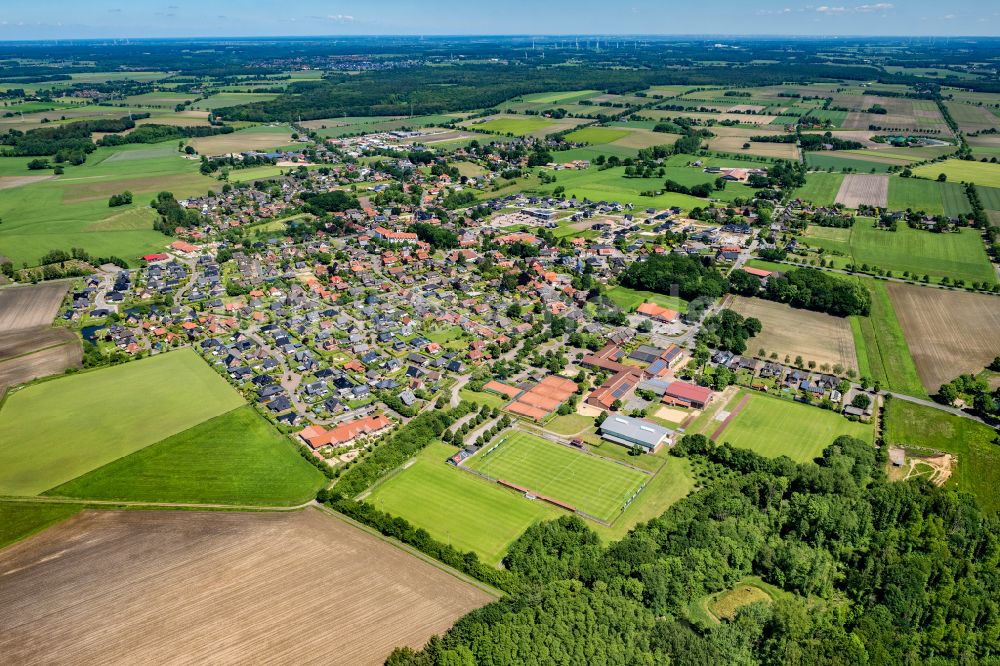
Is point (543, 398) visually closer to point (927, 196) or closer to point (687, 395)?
point (687, 395)

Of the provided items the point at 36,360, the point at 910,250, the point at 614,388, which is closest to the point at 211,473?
the point at 36,360

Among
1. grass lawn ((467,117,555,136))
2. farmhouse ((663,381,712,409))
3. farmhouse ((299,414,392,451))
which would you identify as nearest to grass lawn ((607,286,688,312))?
farmhouse ((663,381,712,409))

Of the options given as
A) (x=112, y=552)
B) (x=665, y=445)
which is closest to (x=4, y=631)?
(x=112, y=552)

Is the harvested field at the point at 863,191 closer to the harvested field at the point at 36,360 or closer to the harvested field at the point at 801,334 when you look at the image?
the harvested field at the point at 801,334

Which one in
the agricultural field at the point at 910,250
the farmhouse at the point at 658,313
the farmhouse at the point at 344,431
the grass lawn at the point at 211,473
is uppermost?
the agricultural field at the point at 910,250

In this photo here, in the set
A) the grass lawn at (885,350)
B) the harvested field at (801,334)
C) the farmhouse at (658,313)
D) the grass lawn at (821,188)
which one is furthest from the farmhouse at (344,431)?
the grass lawn at (821,188)

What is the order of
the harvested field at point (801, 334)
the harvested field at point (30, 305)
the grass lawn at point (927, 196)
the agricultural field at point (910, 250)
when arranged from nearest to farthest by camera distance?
the harvested field at point (801, 334), the harvested field at point (30, 305), the agricultural field at point (910, 250), the grass lawn at point (927, 196)

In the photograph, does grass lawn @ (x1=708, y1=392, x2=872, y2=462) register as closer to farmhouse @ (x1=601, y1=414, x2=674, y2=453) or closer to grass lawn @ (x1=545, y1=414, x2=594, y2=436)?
farmhouse @ (x1=601, y1=414, x2=674, y2=453)
